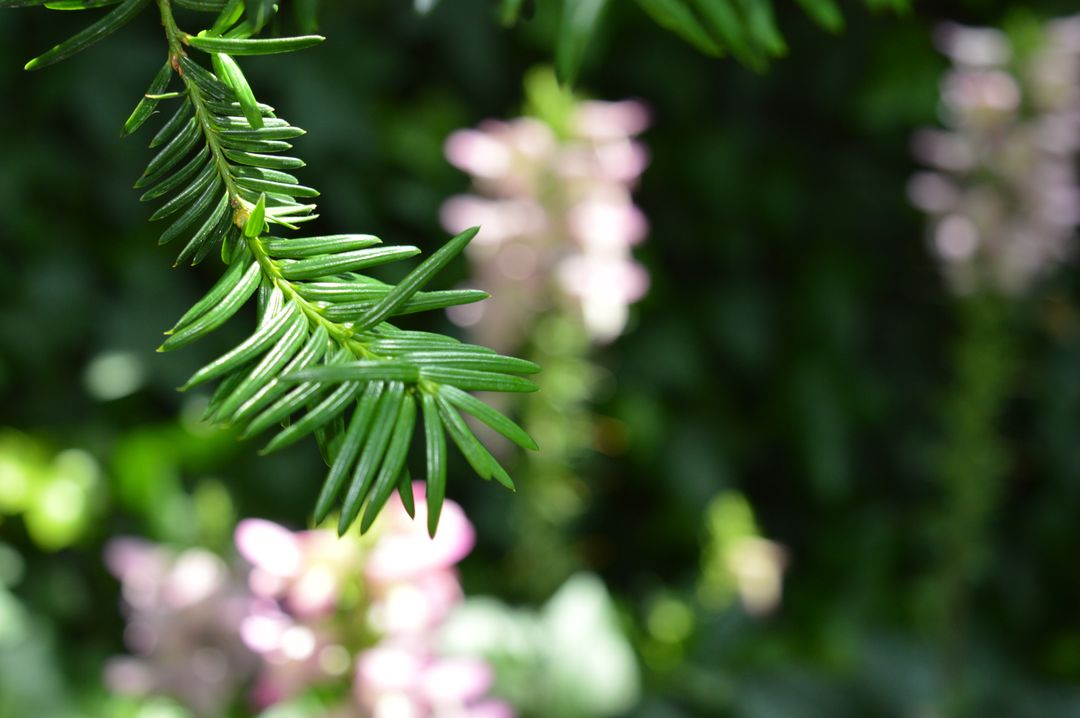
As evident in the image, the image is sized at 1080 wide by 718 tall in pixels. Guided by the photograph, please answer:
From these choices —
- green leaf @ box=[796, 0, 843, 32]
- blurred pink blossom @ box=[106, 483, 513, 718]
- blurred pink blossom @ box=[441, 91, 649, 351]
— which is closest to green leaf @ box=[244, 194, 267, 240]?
green leaf @ box=[796, 0, 843, 32]

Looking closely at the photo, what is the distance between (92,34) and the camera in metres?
0.12

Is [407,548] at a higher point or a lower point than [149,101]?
lower

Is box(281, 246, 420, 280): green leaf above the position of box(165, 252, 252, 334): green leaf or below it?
above

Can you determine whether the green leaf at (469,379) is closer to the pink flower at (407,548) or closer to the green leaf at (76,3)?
the green leaf at (76,3)

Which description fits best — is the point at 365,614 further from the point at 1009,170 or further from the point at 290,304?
the point at 1009,170

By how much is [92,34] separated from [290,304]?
38 mm

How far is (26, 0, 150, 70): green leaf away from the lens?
116mm

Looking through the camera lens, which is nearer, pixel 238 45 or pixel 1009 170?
pixel 238 45

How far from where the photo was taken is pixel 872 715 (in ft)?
3.70

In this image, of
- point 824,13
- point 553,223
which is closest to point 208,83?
point 824,13

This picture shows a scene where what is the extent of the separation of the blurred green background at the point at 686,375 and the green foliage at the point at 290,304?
82 cm

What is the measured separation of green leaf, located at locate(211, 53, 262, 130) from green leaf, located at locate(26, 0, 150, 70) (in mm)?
10

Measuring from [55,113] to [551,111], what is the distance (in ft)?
2.12

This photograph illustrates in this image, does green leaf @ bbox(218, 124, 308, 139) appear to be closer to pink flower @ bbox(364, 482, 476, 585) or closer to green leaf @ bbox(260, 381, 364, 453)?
green leaf @ bbox(260, 381, 364, 453)
